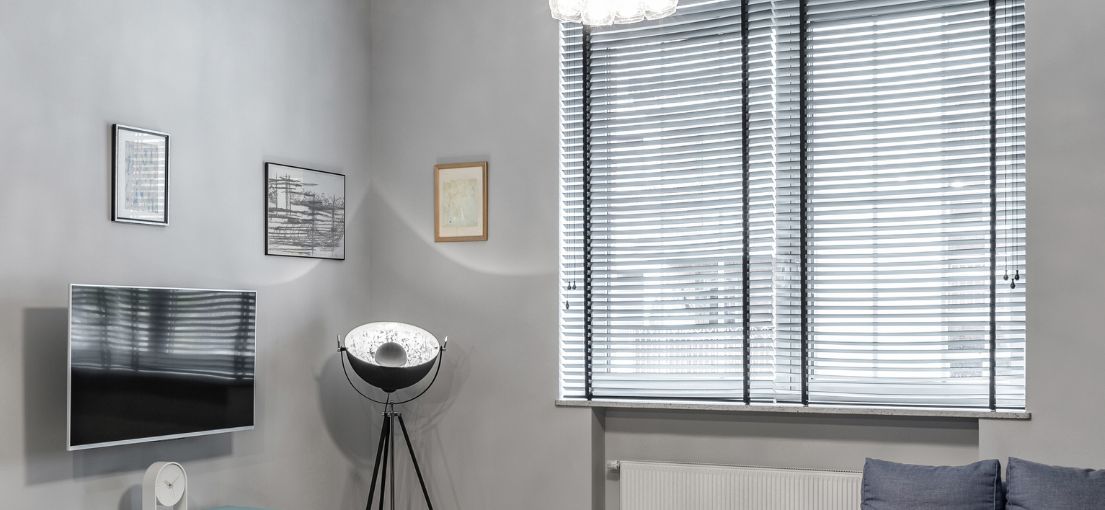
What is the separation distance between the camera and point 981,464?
3.03m

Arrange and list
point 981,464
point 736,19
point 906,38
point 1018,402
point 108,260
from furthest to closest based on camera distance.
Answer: point 736,19 < point 906,38 < point 1018,402 < point 108,260 < point 981,464

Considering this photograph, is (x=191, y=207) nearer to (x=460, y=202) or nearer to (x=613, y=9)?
(x=460, y=202)

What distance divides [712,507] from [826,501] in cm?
50

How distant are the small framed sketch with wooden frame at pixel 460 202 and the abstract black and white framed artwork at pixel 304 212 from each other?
0.48 meters

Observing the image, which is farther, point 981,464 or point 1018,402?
point 1018,402

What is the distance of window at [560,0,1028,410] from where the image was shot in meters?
3.80

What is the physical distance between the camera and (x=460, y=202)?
4.62m

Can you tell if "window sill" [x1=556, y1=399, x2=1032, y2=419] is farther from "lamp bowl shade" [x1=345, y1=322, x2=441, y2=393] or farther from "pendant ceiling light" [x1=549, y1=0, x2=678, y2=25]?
"pendant ceiling light" [x1=549, y1=0, x2=678, y2=25]

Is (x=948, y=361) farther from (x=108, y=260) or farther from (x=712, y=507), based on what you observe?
(x=108, y=260)

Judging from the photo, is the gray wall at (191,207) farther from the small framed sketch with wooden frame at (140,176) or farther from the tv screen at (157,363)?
the tv screen at (157,363)
